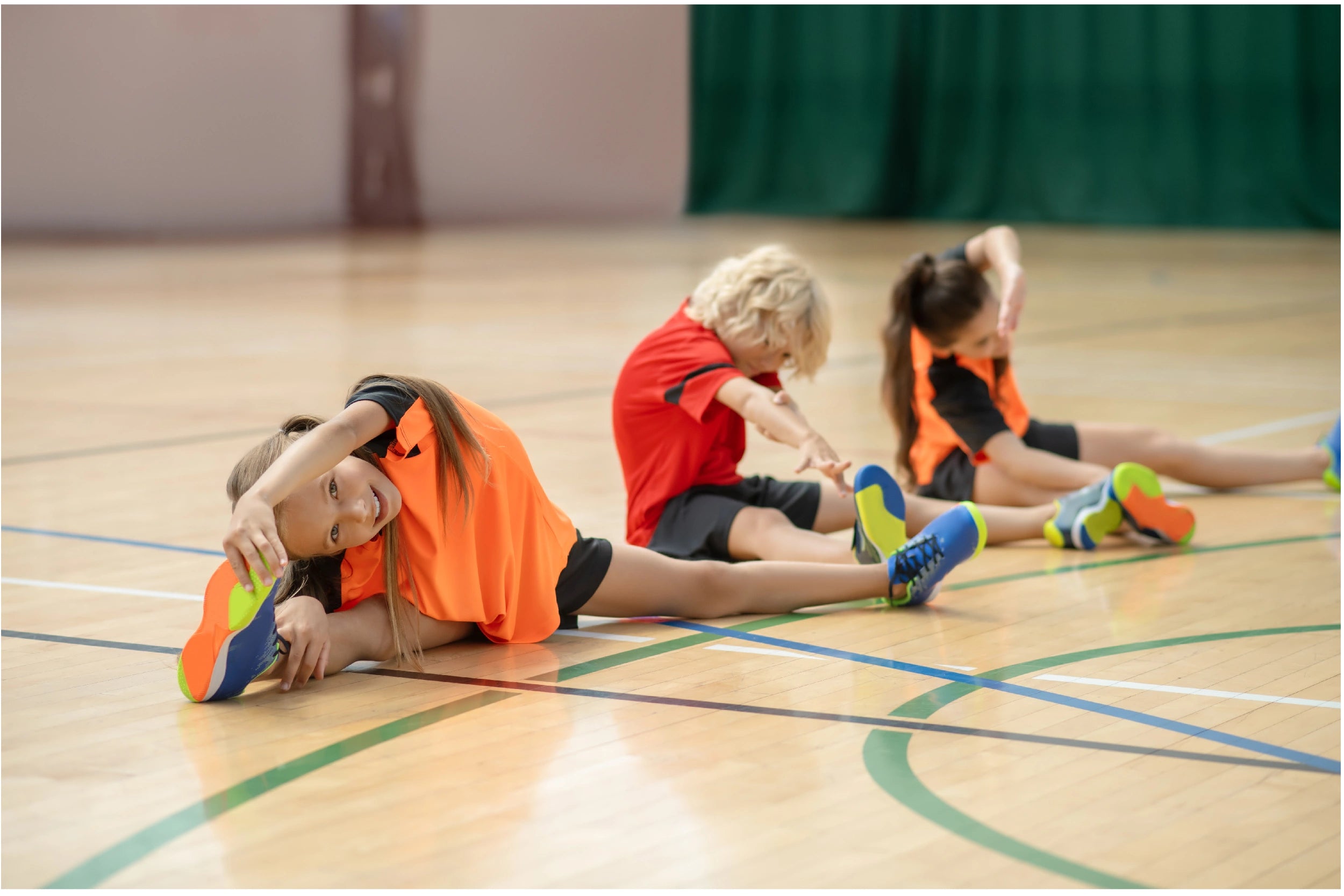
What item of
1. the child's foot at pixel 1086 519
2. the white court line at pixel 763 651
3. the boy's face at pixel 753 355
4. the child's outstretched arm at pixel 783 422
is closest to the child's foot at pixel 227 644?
the white court line at pixel 763 651

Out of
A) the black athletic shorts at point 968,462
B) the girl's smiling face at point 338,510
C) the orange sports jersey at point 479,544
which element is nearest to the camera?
the girl's smiling face at point 338,510

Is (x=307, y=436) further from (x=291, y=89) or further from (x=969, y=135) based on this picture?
(x=969, y=135)

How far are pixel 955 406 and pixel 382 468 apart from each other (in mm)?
1364

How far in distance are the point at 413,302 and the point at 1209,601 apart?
531 cm

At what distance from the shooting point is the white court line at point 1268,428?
3965 millimetres

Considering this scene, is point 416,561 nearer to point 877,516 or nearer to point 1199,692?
point 877,516

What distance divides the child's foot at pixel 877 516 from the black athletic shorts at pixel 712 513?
0.25 meters

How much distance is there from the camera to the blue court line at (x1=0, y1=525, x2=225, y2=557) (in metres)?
2.83

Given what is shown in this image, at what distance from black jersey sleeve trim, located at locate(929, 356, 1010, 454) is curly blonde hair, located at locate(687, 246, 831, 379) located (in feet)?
1.59

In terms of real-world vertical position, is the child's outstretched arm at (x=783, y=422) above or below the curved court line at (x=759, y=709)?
above

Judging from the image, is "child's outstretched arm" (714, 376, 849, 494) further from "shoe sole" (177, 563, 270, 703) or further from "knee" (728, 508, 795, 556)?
"shoe sole" (177, 563, 270, 703)

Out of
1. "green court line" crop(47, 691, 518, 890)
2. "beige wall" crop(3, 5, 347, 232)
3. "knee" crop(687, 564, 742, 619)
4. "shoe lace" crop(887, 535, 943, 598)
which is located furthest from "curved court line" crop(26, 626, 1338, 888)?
"beige wall" crop(3, 5, 347, 232)

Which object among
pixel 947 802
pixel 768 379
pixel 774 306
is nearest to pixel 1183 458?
pixel 768 379

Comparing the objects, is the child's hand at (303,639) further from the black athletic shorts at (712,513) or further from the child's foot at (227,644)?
the black athletic shorts at (712,513)
